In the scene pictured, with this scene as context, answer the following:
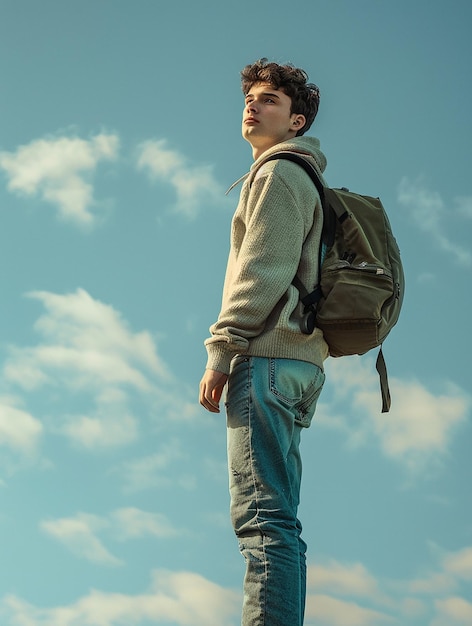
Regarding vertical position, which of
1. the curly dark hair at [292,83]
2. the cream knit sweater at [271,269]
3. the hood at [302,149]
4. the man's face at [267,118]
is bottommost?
the cream knit sweater at [271,269]

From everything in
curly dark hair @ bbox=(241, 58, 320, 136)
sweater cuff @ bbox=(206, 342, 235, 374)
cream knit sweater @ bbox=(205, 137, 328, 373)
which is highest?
curly dark hair @ bbox=(241, 58, 320, 136)

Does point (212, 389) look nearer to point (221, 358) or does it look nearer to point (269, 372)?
point (221, 358)

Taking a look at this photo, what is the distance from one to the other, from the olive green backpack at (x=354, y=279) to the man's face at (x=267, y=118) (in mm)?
412

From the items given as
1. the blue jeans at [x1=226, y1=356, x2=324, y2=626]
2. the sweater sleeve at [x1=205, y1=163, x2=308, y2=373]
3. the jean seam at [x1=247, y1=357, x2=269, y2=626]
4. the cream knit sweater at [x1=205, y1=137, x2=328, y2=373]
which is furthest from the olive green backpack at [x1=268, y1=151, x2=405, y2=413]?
the jean seam at [x1=247, y1=357, x2=269, y2=626]

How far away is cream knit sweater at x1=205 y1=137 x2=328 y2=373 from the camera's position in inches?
180

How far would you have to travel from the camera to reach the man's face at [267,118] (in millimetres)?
5406

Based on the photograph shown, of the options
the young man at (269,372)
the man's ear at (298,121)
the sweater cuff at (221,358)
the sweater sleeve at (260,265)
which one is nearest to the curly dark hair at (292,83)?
the man's ear at (298,121)

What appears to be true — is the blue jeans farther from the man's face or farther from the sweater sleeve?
the man's face

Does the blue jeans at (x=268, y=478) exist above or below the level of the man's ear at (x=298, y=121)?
below

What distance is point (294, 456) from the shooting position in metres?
4.61

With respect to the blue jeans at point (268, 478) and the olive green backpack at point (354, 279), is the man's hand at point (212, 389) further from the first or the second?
the olive green backpack at point (354, 279)

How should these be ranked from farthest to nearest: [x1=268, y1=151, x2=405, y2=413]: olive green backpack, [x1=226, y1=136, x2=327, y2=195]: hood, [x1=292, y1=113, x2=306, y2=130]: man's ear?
[x1=292, y1=113, x2=306, y2=130]: man's ear < [x1=226, y1=136, x2=327, y2=195]: hood < [x1=268, y1=151, x2=405, y2=413]: olive green backpack

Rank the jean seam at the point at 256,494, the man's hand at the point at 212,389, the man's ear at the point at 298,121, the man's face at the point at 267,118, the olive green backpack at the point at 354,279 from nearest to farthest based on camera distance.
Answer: the jean seam at the point at 256,494 < the man's hand at the point at 212,389 < the olive green backpack at the point at 354,279 < the man's face at the point at 267,118 < the man's ear at the point at 298,121

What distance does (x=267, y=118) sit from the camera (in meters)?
5.42
